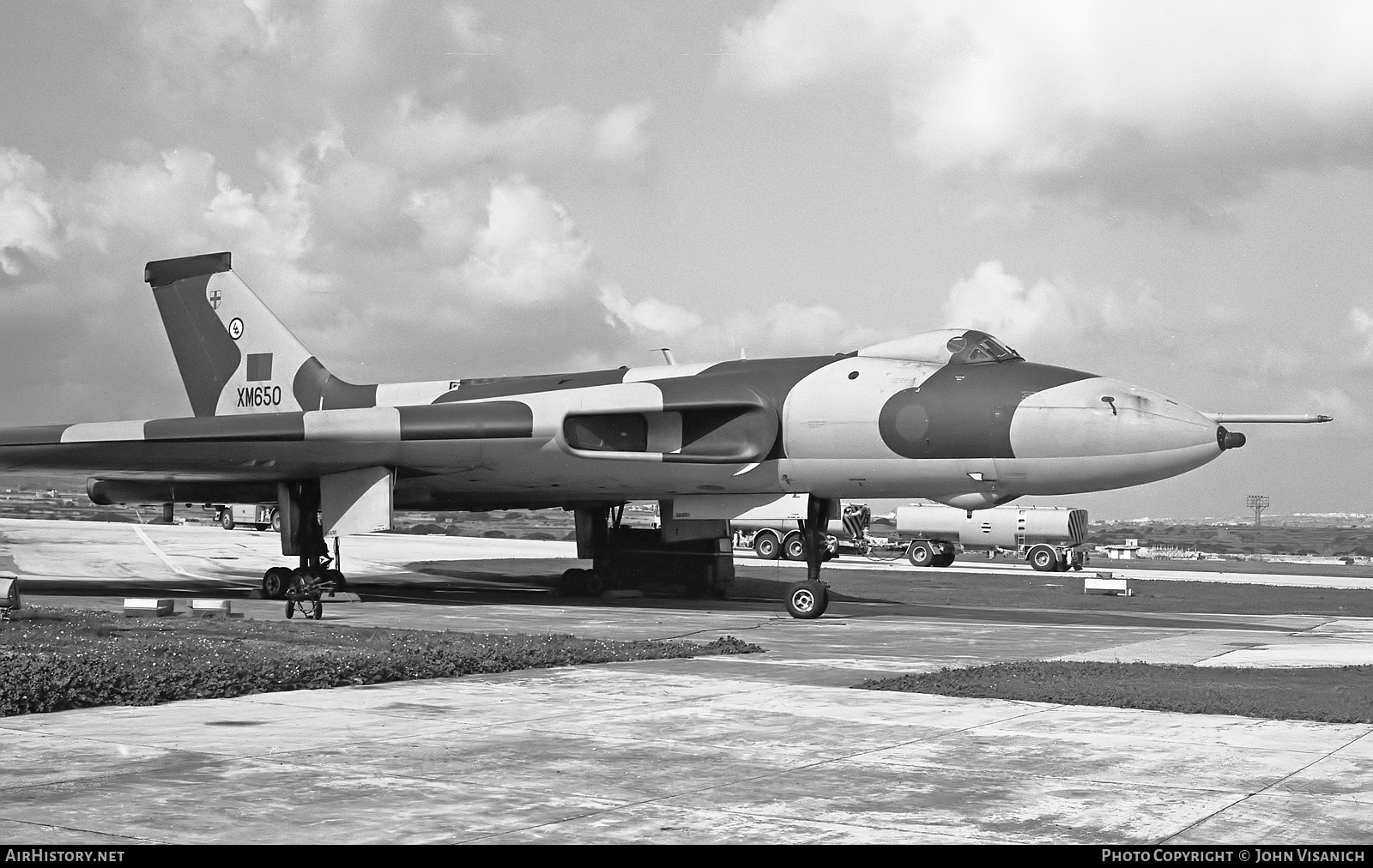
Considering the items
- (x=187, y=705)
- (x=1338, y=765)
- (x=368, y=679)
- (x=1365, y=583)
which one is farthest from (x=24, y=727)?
(x=1365, y=583)

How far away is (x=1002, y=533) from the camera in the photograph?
48.4 m

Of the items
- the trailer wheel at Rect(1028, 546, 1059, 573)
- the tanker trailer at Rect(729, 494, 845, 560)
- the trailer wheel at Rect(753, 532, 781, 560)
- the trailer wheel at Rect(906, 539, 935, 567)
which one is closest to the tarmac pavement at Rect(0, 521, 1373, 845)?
the tanker trailer at Rect(729, 494, 845, 560)

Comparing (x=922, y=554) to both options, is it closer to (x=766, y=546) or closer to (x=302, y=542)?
(x=766, y=546)

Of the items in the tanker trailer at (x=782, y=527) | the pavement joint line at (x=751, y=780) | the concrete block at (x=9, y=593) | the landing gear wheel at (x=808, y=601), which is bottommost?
the pavement joint line at (x=751, y=780)

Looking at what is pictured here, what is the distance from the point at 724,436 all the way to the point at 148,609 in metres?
7.86

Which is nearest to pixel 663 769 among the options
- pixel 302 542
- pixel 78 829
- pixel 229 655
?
→ pixel 78 829

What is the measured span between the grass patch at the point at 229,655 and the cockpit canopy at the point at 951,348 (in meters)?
6.28

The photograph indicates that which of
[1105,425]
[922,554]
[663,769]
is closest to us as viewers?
[663,769]

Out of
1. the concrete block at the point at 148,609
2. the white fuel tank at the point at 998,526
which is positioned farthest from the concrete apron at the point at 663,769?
the white fuel tank at the point at 998,526

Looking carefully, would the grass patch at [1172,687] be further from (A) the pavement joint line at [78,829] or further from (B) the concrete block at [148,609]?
(B) the concrete block at [148,609]

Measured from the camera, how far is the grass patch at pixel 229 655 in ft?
28.1

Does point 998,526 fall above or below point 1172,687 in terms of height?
above

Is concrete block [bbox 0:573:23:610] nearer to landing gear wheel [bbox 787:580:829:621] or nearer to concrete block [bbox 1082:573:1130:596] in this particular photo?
landing gear wheel [bbox 787:580:829:621]

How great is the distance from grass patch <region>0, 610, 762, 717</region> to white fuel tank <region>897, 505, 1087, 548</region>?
117 feet
